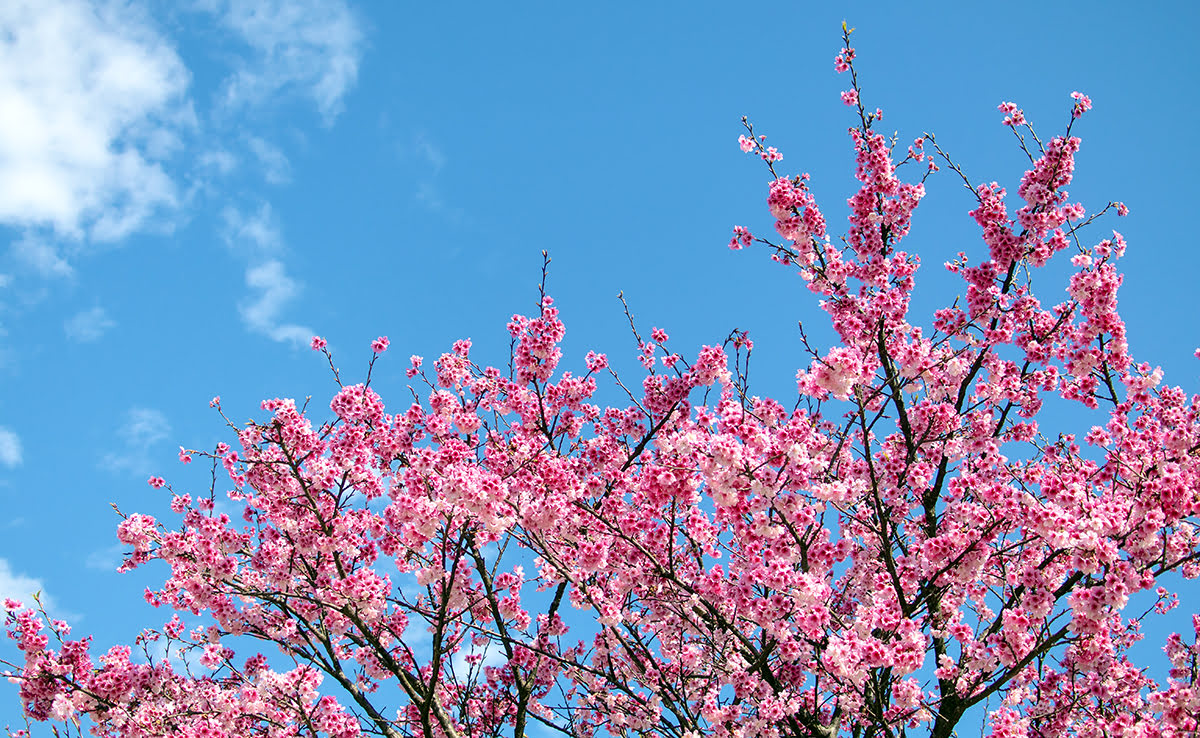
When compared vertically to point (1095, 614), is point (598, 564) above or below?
above

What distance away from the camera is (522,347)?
10914 millimetres

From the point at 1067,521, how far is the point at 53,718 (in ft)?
34.7

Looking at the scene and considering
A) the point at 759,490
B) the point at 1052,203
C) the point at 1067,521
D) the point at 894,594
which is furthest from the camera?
the point at 1052,203

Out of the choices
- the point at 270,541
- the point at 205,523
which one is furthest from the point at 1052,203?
the point at 205,523

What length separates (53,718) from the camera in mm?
9500

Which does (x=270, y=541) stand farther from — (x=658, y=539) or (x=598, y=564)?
(x=658, y=539)

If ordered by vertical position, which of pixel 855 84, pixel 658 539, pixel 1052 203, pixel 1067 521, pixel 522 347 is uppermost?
pixel 855 84

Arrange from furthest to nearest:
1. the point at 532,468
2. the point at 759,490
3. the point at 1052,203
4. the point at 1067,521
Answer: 1. the point at 1052,203
2. the point at 532,468
3. the point at 759,490
4. the point at 1067,521

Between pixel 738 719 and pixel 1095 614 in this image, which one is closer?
pixel 1095 614

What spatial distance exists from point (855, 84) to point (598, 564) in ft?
22.7

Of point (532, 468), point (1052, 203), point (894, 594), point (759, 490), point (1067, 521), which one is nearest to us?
point (1067, 521)

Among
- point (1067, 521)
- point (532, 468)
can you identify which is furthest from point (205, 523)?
point (1067, 521)

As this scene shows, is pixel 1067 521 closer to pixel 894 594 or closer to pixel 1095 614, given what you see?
pixel 1095 614

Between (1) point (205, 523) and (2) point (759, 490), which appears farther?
(1) point (205, 523)
